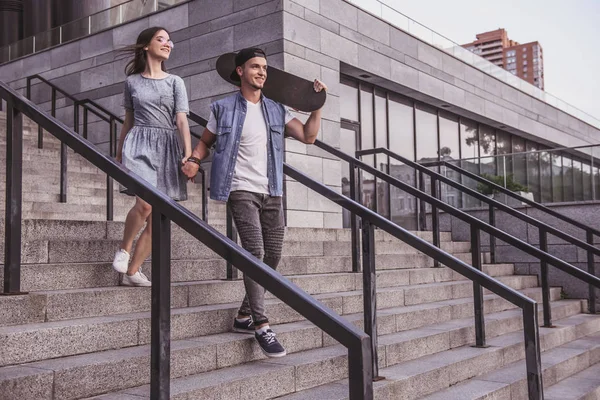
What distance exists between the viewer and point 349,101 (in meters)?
12.5

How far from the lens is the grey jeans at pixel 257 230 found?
12.4 ft

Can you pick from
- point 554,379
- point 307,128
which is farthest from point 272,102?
point 554,379

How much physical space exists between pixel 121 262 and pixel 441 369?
2.24 metres

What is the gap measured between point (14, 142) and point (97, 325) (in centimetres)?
110

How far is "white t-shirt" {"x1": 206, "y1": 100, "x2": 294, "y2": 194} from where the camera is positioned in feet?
12.9

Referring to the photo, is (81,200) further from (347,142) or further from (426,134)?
(426,134)

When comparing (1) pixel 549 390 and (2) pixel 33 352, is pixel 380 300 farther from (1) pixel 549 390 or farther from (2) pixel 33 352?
A: (2) pixel 33 352

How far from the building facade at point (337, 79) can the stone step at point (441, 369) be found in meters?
4.01

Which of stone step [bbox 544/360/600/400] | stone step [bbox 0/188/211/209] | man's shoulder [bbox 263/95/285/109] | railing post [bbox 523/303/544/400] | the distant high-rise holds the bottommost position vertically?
stone step [bbox 544/360/600/400]

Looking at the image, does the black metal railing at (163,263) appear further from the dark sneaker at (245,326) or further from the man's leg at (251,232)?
the dark sneaker at (245,326)

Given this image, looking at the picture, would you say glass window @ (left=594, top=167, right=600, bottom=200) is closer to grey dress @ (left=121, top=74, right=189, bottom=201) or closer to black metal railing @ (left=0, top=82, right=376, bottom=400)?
grey dress @ (left=121, top=74, right=189, bottom=201)

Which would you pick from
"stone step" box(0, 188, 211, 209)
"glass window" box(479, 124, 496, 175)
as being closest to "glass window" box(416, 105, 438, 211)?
"glass window" box(479, 124, 496, 175)

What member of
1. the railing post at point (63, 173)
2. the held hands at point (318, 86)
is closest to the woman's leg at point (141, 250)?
the held hands at point (318, 86)

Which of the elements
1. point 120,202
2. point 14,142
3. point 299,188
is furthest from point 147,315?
point 299,188
